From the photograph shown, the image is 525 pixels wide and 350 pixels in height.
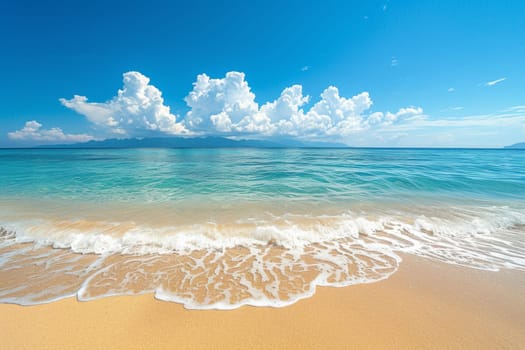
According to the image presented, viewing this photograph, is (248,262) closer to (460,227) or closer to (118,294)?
(118,294)

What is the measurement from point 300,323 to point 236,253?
252 cm

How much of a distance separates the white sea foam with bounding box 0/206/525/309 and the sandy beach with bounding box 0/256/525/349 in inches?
10.0

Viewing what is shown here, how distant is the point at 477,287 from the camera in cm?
376

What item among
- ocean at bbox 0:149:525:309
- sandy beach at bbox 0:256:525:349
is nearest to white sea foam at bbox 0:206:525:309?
ocean at bbox 0:149:525:309

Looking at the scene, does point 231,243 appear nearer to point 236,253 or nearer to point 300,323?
point 236,253

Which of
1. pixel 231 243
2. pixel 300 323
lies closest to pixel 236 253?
pixel 231 243

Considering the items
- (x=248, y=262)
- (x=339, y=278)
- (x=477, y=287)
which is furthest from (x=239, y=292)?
(x=477, y=287)

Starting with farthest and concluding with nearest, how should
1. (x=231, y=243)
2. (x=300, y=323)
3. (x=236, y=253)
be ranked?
(x=231, y=243)
(x=236, y=253)
(x=300, y=323)

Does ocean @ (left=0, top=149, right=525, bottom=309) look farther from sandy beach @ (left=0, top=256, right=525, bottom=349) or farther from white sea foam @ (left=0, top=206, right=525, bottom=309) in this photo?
sandy beach @ (left=0, top=256, right=525, bottom=349)

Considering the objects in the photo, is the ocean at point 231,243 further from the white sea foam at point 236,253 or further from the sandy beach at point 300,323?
the sandy beach at point 300,323

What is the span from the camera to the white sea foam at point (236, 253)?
3.58 meters

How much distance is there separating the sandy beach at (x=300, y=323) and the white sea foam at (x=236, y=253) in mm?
255

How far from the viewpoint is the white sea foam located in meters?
3.58

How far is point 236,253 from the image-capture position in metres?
5.02
